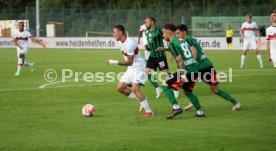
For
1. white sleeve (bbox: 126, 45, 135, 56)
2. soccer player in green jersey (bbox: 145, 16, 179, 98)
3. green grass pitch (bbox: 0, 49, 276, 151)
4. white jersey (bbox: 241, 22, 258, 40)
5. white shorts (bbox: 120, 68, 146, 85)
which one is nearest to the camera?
green grass pitch (bbox: 0, 49, 276, 151)

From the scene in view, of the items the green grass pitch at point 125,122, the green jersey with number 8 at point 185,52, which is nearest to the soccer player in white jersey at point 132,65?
the green grass pitch at point 125,122

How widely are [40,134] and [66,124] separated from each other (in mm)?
1221

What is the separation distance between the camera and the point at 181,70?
1308cm

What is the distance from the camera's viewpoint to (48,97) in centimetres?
1789

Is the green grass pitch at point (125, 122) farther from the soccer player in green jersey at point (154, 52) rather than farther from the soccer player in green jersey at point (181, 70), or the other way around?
the soccer player in green jersey at point (154, 52)

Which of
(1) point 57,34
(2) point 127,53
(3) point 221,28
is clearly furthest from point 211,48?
(2) point 127,53

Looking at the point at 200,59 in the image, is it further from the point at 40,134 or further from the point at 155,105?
the point at 40,134

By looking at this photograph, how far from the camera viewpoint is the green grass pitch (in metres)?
10.5

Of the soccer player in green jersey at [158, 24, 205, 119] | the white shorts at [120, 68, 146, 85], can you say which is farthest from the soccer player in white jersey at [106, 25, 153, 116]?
the soccer player in green jersey at [158, 24, 205, 119]

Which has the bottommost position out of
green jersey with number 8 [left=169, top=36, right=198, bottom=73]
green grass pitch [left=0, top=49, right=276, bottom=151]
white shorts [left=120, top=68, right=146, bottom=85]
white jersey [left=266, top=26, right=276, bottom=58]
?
green grass pitch [left=0, top=49, right=276, bottom=151]

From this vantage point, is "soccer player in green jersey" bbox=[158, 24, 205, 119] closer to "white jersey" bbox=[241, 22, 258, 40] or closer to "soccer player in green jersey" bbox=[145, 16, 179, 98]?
"soccer player in green jersey" bbox=[145, 16, 179, 98]

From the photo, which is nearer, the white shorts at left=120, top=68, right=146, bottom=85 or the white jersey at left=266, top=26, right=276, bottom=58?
the white shorts at left=120, top=68, right=146, bottom=85

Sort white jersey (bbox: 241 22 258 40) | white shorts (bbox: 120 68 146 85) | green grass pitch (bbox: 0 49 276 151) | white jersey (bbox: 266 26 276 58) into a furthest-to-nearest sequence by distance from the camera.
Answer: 1. white jersey (bbox: 241 22 258 40)
2. white jersey (bbox: 266 26 276 58)
3. white shorts (bbox: 120 68 146 85)
4. green grass pitch (bbox: 0 49 276 151)

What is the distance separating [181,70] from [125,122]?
5.30 feet
